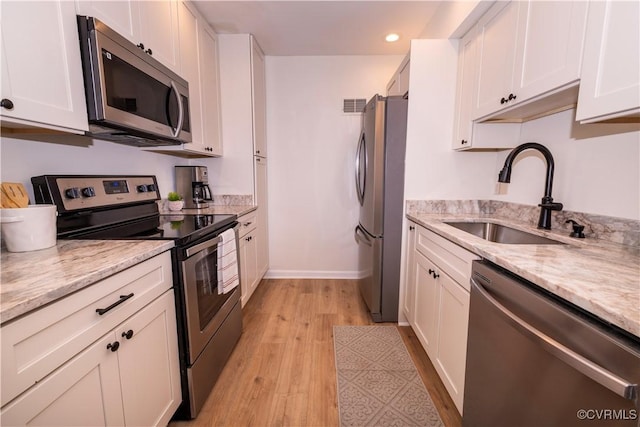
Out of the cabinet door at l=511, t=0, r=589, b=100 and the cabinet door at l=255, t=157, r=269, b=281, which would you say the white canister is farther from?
the cabinet door at l=511, t=0, r=589, b=100

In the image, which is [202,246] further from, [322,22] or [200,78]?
[322,22]

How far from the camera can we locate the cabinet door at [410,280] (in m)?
1.99

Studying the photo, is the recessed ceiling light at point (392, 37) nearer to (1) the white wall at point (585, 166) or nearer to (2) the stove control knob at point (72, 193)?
(1) the white wall at point (585, 166)

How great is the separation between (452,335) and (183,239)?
1.43m

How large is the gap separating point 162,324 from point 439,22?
9.12 ft

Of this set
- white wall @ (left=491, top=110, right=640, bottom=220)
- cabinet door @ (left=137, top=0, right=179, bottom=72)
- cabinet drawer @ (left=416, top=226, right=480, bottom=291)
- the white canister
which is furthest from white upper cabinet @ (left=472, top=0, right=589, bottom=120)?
the white canister

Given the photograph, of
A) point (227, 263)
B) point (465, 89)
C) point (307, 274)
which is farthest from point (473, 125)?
point (307, 274)

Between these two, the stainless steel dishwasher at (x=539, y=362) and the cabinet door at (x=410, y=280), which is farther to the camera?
the cabinet door at (x=410, y=280)

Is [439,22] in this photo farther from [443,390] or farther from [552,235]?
[443,390]

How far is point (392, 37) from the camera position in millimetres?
2551

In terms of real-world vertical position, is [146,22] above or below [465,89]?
above

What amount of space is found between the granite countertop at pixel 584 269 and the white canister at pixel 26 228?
174 cm

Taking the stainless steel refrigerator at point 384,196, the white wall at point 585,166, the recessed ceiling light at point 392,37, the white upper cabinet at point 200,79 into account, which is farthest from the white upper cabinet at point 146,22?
the white wall at point 585,166

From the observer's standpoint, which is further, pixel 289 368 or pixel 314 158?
pixel 314 158
